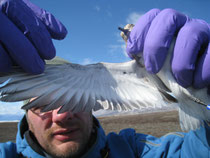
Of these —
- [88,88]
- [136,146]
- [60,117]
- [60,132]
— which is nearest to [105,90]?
[88,88]

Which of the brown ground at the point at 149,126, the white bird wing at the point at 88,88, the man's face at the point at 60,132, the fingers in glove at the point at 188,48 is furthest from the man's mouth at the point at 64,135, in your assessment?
the brown ground at the point at 149,126

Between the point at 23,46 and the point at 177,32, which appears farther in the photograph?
the point at 177,32

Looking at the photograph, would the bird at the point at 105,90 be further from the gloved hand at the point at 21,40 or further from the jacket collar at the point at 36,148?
the jacket collar at the point at 36,148

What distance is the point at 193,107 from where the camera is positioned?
1.30m

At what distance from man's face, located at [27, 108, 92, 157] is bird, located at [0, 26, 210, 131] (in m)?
0.21

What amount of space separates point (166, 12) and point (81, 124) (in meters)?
1.27

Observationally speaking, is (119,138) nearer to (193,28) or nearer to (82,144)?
(82,144)

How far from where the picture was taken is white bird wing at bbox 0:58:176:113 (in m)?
1.14

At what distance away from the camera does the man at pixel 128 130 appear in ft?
3.76

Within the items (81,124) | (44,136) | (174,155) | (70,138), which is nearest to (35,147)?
(44,136)

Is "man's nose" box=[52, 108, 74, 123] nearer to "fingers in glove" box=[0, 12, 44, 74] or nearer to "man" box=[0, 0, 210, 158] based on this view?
"man" box=[0, 0, 210, 158]

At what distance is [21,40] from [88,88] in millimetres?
626

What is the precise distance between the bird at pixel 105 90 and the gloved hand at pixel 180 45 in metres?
0.07

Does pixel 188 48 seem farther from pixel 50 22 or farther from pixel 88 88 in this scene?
pixel 50 22
